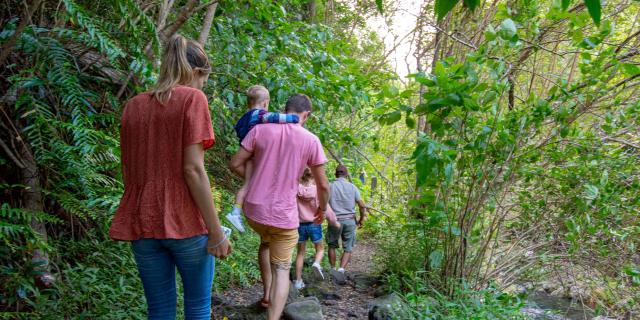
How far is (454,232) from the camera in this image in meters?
4.60

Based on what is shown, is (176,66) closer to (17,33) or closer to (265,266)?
(17,33)

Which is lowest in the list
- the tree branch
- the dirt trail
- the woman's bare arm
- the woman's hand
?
the dirt trail

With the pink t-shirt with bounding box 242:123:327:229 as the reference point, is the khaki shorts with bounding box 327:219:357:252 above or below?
below

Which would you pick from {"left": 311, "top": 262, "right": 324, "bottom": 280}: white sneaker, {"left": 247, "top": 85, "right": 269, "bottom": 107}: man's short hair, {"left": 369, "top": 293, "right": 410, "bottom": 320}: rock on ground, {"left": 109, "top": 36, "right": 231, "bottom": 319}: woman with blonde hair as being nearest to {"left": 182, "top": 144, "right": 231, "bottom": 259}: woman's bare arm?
{"left": 109, "top": 36, "right": 231, "bottom": 319}: woman with blonde hair

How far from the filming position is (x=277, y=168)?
144 inches

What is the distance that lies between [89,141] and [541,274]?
448cm

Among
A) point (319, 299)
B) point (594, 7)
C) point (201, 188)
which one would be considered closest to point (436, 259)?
point (319, 299)

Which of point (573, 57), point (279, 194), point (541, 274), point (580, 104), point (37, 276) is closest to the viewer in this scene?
point (37, 276)

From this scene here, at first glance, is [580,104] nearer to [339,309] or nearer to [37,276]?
[339,309]

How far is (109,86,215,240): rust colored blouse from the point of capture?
2.34 m

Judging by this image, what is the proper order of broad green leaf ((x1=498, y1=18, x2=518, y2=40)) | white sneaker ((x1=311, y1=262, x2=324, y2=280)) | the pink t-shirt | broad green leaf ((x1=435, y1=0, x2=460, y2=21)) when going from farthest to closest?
white sneaker ((x1=311, y1=262, x2=324, y2=280)) < the pink t-shirt < broad green leaf ((x1=498, y1=18, x2=518, y2=40)) < broad green leaf ((x1=435, y1=0, x2=460, y2=21))

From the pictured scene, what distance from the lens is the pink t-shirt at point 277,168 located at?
142 inches

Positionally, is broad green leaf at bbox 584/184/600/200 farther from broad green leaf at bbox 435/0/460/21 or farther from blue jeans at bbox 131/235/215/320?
broad green leaf at bbox 435/0/460/21

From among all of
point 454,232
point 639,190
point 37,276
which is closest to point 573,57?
point 639,190
